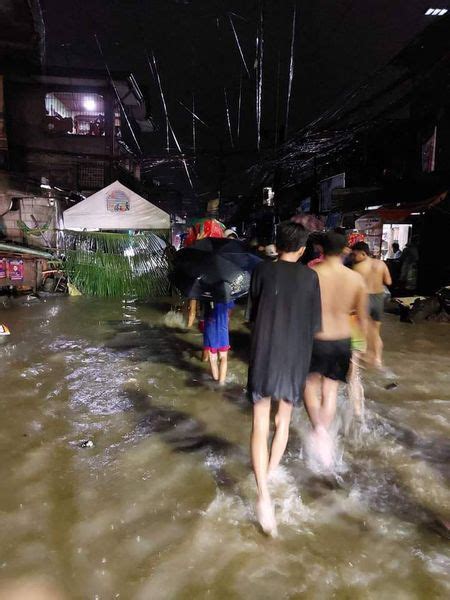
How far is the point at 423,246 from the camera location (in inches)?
516

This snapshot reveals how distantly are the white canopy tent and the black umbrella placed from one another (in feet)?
Result: 24.7

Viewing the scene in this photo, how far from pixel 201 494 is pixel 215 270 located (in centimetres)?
265

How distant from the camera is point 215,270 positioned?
16.4ft

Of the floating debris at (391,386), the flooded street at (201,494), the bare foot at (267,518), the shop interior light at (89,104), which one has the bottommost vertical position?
the flooded street at (201,494)

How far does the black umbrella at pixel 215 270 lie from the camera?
496 centimetres

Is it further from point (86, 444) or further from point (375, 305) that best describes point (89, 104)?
point (86, 444)

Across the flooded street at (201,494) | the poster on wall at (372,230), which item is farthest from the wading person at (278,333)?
the poster on wall at (372,230)

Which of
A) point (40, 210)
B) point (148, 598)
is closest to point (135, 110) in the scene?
point (40, 210)

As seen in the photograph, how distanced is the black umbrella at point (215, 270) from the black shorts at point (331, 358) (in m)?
1.69

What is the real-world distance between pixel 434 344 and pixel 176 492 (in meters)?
6.50

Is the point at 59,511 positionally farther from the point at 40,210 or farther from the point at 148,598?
the point at 40,210

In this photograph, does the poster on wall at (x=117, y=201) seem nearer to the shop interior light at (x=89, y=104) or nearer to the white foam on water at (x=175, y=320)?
the white foam on water at (x=175, y=320)

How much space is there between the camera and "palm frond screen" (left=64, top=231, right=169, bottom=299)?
39.5 ft

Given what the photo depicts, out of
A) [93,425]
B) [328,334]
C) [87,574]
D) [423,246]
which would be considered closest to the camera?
[87,574]
